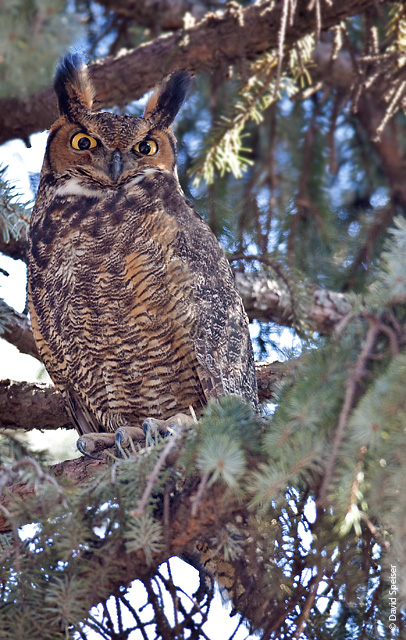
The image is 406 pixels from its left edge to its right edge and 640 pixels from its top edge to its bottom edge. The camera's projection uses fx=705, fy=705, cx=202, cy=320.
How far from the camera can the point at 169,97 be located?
2471 millimetres

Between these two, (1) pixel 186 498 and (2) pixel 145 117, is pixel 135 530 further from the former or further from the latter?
(2) pixel 145 117

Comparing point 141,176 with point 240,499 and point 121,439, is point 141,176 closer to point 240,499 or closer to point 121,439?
point 121,439

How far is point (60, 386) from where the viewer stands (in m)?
2.30

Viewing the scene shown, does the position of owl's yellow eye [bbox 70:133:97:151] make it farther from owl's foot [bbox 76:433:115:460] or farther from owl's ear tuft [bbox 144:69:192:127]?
owl's foot [bbox 76:433:115:460]

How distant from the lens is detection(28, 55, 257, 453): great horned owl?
79.6 inches

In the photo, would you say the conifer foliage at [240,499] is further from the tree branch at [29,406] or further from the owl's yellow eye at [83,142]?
the owl's yellow eye at [83,142]

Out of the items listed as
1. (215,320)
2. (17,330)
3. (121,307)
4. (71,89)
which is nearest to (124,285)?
(121,307)

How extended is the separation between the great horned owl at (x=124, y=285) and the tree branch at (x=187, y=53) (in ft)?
1.19

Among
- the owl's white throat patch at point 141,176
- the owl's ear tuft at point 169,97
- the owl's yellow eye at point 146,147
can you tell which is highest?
the owl's ear tuft at point 169,97

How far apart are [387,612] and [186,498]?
515mm

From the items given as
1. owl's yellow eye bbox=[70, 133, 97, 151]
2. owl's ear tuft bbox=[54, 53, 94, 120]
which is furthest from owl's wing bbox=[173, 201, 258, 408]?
owl's ear tuft bbox=[54, 53, 94, 120]

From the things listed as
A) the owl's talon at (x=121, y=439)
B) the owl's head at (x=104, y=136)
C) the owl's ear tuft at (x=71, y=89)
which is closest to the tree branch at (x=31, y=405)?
the owl's talon at (x=121, y=439)

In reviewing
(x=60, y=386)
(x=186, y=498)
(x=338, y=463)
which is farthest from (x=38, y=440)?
(x=338, y=463)

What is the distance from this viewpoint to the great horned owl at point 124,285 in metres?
2.02
